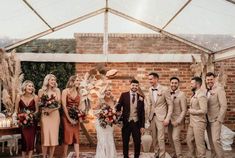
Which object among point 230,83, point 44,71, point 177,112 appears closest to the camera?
point 177,112

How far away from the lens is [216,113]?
6465 mm

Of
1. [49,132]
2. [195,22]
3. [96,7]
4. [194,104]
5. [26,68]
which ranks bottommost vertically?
[49,132]

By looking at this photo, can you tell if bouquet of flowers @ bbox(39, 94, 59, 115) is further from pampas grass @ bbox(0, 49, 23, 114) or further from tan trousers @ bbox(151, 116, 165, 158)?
pampas grass @ bbox(0, 49, 23, 114)

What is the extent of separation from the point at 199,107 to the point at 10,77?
15.0 feet

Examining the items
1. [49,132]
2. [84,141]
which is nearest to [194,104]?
[49,132]

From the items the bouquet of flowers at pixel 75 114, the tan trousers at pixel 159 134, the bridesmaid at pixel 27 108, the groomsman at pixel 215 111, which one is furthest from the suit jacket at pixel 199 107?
→ the bridesmaid at pixel 27 108

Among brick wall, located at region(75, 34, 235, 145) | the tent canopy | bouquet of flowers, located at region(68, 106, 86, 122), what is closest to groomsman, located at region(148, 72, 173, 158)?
bouquet of flowers, located at region(68, 106, 86, 122)

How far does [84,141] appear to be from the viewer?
9516mm

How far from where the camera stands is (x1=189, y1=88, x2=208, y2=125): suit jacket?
6391 millimetres

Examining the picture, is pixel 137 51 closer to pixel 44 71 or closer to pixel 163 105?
pixel 44 71

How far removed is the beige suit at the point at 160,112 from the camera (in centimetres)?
685

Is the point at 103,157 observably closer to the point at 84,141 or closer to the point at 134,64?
the point at 84,141

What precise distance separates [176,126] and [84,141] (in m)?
3.27

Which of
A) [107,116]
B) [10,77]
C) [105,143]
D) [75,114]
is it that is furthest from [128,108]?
[10,77]
